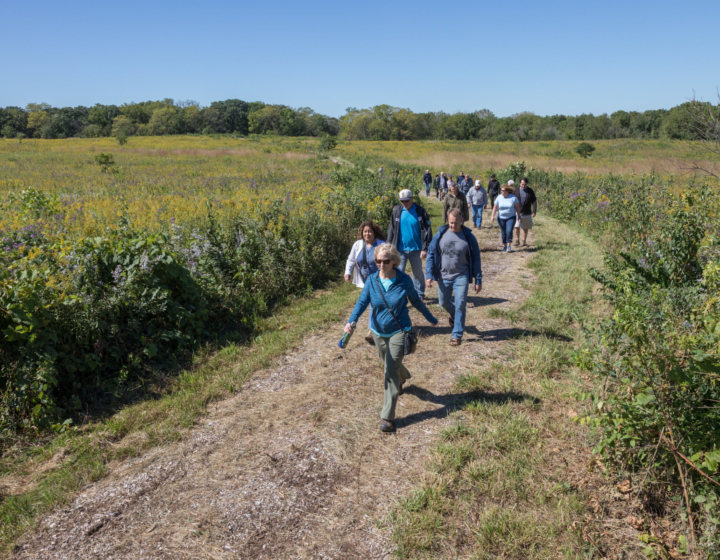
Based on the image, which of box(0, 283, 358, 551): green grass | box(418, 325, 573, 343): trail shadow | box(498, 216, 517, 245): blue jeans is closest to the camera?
box(0, 283, 358, 551): green grass

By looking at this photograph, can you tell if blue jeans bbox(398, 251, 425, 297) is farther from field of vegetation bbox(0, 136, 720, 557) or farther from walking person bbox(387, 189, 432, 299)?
field of vegetation bbox(0, 136, 720, 557)

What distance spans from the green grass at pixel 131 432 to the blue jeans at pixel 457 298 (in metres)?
2.15

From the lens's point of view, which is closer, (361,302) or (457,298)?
(361,302)

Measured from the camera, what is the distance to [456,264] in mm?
6238

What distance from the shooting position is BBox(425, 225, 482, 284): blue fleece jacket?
246 inches

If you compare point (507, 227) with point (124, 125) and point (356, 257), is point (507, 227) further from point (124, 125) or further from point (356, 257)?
point (124, 125)

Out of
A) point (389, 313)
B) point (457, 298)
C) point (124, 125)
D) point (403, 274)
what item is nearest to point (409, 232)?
point (457, 298)

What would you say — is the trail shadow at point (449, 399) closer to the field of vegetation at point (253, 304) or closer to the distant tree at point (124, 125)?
the field of vegetation at point (253, 304)

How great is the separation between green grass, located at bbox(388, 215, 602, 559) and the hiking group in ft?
2.74

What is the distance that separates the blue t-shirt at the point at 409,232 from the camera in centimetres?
722

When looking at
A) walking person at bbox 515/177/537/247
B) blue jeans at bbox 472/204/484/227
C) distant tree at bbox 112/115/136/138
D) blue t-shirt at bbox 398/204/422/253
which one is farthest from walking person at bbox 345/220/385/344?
distant tree at bbox 112/115/136/138

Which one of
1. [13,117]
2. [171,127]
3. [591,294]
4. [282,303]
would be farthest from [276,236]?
[13,117]

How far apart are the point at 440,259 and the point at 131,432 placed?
4.43 meters

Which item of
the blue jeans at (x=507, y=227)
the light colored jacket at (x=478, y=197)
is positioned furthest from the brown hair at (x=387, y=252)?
the light colored jacket at (x=478, y=197)
